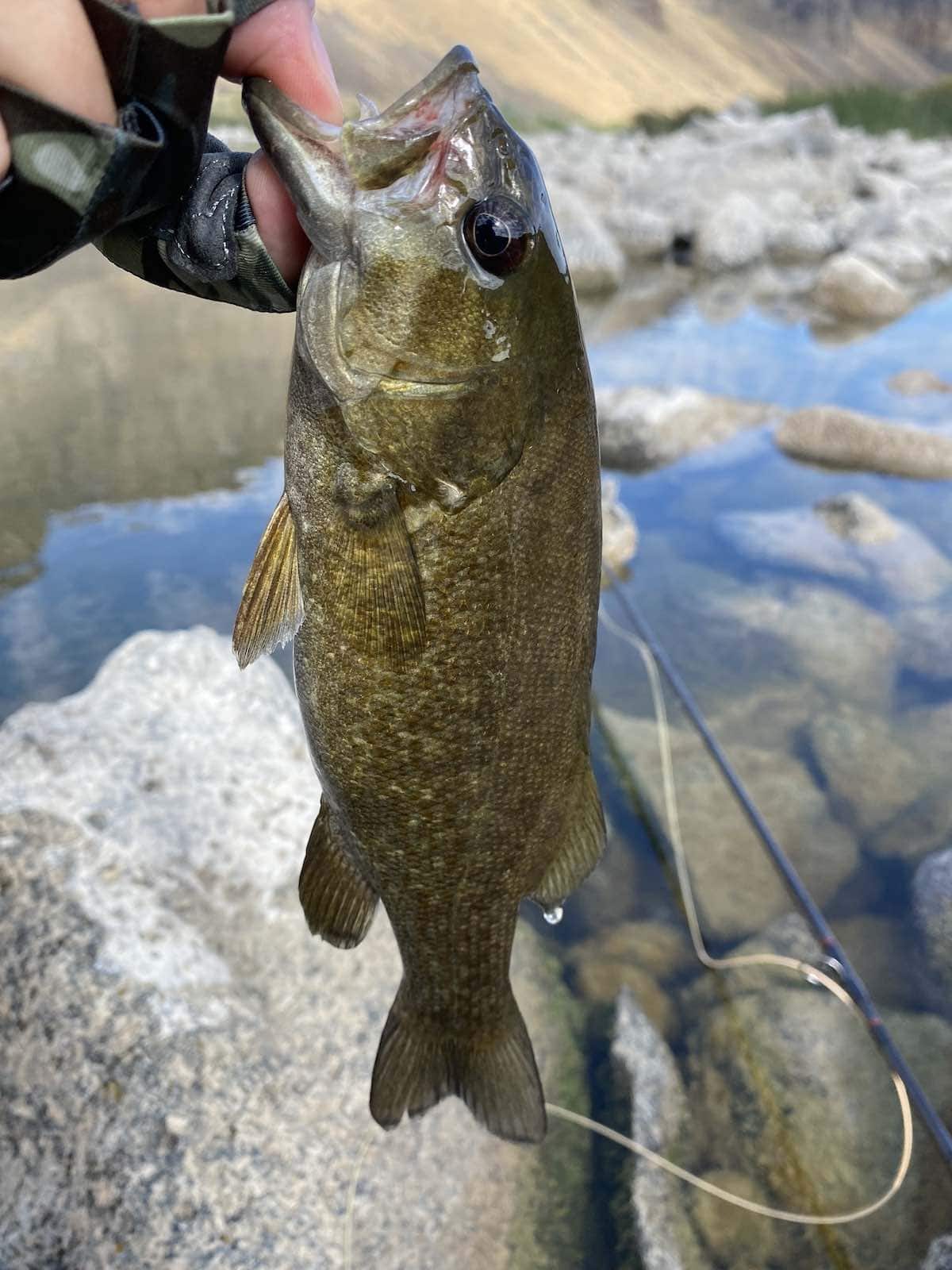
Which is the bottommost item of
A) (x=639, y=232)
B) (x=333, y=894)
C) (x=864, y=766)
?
(x=639, y=232)

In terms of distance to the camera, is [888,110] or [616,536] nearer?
[616,536]

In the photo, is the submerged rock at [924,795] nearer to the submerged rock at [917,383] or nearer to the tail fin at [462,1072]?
the tail fin at [462,1072]

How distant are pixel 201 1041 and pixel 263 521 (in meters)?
5.44

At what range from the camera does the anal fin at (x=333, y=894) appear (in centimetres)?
201

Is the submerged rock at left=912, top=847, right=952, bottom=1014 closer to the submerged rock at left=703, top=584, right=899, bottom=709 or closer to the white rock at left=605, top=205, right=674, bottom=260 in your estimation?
the submerged rock at left=703, top=584, right=899, bottom=709

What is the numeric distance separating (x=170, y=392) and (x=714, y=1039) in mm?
8718

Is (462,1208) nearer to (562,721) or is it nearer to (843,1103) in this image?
(843,1103)

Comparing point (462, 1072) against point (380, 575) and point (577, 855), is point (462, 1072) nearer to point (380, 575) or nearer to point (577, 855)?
point (577, 855)

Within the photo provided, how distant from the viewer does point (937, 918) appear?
437 centimetres

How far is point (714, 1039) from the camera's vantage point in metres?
3.87

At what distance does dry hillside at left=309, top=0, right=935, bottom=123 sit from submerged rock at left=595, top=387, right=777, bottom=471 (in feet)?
103

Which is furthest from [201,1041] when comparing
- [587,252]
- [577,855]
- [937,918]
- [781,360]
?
[587,252]

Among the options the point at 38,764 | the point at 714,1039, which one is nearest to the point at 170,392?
the point at 38,764

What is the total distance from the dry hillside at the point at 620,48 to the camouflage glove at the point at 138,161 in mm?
39013
